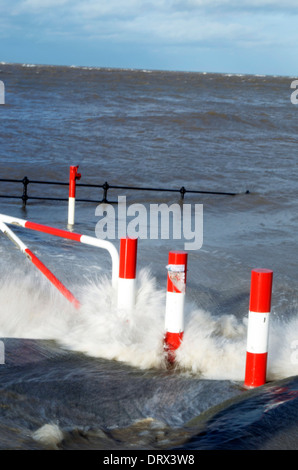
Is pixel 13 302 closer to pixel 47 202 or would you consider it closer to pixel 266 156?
pixel 47 202

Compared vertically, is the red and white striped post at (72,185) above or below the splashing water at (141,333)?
above

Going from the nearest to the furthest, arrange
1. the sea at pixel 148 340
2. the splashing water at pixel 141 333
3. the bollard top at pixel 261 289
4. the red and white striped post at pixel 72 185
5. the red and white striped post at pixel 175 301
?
the sea at pixel 148 340 < the bollard top at pixel 261 289 < the red and white striped post at pixel 175 301 < the splashing water at pixel 141 333 < the red and white striped post at pixel 72 185

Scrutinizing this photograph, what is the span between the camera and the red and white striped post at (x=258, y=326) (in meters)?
4.36

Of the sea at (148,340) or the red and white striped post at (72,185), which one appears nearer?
the sea at (148,340)

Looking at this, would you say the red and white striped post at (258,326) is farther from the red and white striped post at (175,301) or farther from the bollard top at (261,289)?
the red and white striped post at (175,301)

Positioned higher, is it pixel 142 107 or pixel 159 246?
pixel 142 107

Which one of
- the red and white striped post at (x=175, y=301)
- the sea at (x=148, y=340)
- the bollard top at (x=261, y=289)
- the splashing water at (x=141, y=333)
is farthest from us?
the splashing water at (x=141, y=333)

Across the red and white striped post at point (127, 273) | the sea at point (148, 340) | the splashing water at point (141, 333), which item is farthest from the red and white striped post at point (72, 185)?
the red and white striped post at point (127, 273)

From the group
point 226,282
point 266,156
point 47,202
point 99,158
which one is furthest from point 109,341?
point 266,156

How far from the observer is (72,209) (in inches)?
479

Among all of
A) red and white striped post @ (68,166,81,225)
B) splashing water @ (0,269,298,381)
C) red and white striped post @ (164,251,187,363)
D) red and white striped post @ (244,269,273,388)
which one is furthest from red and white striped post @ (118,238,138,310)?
red and white striped post @ (68,166,81,225)

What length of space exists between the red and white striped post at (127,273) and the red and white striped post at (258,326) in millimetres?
980

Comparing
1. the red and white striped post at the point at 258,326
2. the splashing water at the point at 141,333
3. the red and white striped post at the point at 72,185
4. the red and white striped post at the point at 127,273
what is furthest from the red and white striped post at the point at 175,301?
the red and white striped post at the point at 72,185
